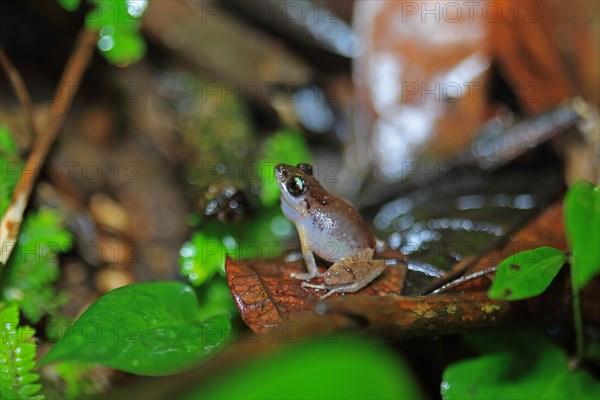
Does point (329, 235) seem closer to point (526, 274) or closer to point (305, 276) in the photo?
point (305, 276)

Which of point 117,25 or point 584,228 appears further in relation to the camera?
point 117,25

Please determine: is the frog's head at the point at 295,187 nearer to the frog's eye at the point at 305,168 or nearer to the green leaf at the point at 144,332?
the frog's eye at the point at 305,168

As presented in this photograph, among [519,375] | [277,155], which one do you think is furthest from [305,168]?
[519,375]

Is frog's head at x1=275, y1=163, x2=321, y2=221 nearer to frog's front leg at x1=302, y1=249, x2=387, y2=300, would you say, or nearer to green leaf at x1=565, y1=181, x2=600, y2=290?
frog's front leg at x1=302, y1=249, x2=387, y2=300

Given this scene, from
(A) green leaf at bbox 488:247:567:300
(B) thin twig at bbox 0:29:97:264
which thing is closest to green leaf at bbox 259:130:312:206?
(B) thin twig at bbox 0:29:97:264

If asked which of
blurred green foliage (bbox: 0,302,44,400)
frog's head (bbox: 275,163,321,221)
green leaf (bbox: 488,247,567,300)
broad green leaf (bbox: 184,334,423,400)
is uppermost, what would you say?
frog's head (bbox: 275,163,321,221)

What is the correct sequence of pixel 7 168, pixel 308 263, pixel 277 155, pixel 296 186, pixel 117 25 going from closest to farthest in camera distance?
1. pixel 308 263
2. pixel 296 186
3. pixel 7 168
4. pixel 117 25
5. pixel 277 155
